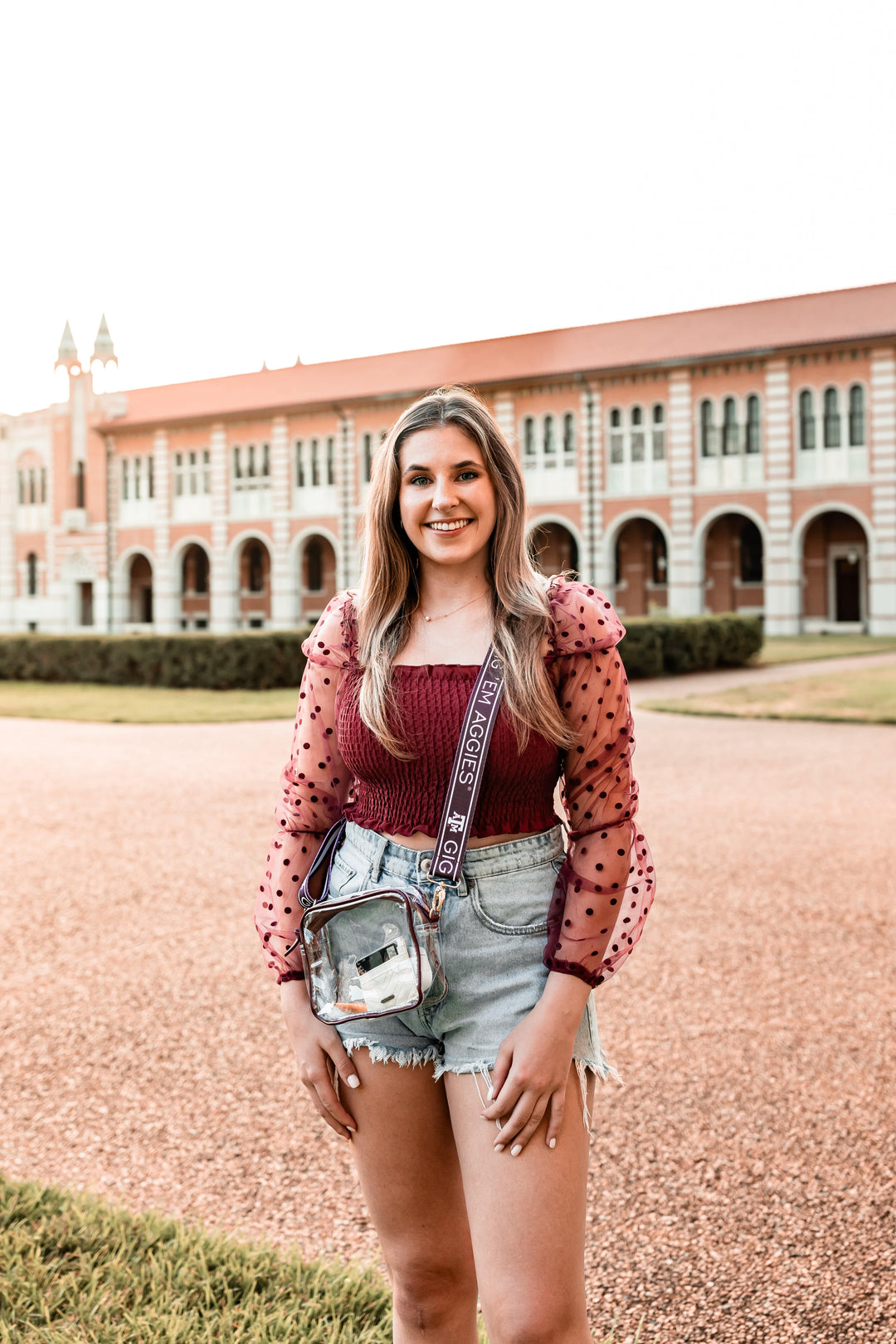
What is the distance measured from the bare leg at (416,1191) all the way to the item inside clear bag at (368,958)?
0.12 m

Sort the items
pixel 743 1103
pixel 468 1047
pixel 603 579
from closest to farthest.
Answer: pixel 468 1047, pixel 743 1103, pixel 603 579

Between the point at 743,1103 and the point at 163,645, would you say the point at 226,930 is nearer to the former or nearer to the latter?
the point at 743,1103

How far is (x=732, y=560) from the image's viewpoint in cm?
3816

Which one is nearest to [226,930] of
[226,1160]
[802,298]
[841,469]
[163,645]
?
[226,1160]

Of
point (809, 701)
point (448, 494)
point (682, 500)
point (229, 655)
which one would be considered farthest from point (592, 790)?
point (682, 500)

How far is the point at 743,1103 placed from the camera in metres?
3.80

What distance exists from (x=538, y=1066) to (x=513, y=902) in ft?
0.88

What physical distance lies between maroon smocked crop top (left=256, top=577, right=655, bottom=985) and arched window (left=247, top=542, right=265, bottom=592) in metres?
45.1

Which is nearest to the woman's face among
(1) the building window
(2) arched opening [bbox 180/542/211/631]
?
(1) the building window

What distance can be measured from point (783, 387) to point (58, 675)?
22.8 m

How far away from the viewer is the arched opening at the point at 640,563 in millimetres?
39250

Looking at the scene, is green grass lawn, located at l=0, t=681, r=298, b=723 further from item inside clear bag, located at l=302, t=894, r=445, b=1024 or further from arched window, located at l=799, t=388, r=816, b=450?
A: arched window, located at l=799, t=388, r=816, b=450

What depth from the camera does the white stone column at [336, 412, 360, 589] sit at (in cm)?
4159

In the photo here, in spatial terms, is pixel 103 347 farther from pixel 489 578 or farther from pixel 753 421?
pixel 489 578
